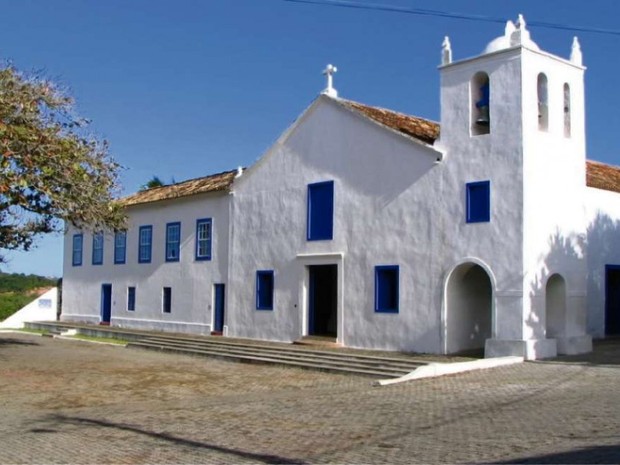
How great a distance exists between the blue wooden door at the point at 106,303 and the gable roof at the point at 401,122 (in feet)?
48.8

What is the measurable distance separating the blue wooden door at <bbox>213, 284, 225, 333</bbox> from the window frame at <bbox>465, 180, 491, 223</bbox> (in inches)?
413

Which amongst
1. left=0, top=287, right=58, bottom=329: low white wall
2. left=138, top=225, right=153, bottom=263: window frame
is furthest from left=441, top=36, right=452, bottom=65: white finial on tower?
left=0, top=287, right=58, bottom=329: low white wall

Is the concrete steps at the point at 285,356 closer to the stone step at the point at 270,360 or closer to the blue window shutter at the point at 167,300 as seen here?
the stone step at the point at 270,360

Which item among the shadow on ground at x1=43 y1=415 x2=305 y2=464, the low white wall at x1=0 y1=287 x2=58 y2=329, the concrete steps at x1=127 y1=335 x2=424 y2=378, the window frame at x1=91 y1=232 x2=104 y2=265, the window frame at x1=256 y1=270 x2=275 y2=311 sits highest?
the window frame at x1=91 y1=232 x2=104 y2=265

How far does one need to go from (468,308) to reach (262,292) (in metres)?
7.35

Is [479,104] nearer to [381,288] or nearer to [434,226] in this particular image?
[434,226]

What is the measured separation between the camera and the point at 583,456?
8031 mm

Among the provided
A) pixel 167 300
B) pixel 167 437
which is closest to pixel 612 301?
pixel 167 300

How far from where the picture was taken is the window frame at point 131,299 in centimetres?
3079

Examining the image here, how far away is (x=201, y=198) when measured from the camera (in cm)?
2772

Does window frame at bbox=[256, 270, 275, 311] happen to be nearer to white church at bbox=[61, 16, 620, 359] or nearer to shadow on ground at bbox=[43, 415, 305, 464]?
white church at bbox=[61, 16, 620, 359]

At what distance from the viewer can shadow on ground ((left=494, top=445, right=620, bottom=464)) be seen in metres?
7.82

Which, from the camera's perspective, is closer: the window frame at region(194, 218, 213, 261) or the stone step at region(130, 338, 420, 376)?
the stone step at region(130, 338, 420, 376)

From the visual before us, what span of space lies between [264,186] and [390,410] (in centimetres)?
1382
